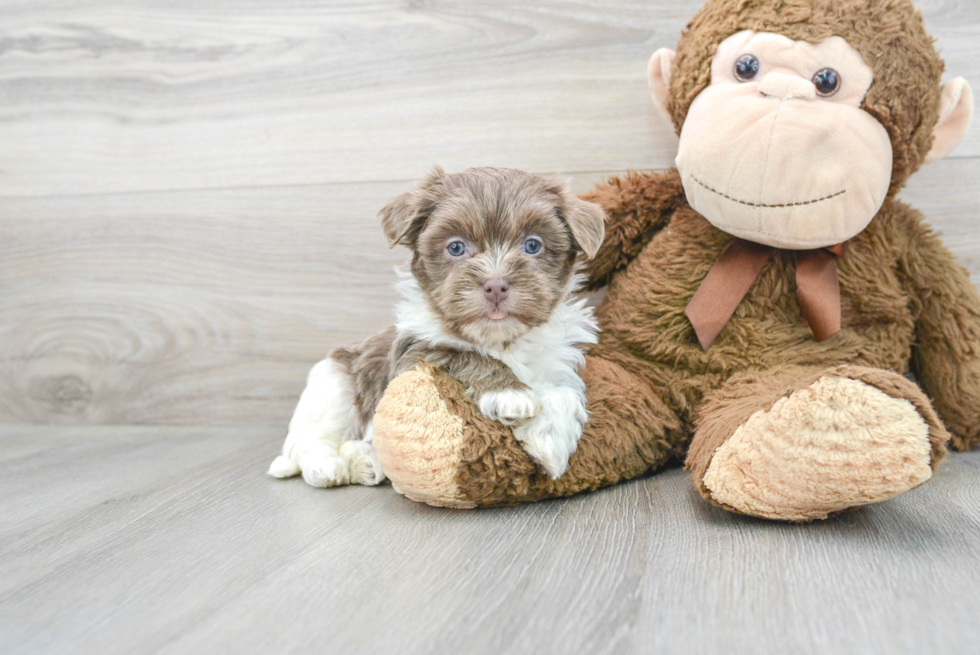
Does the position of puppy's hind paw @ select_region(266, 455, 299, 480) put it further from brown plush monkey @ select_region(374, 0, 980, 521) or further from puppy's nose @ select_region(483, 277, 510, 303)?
puppy's nose @ select_region(483, 277, 510, 303)

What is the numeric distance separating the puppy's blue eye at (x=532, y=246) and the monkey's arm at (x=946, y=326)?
35.3 inches

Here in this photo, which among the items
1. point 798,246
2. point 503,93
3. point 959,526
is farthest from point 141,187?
point 959,526

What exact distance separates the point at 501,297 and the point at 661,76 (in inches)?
32.6

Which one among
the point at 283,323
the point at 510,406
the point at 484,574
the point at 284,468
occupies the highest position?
the point at 510,406

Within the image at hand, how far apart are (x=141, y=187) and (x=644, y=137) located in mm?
1548

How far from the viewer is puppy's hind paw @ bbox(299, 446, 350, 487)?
1636mm

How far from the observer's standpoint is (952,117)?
1.62 m

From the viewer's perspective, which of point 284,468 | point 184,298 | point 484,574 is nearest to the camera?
point 484,574

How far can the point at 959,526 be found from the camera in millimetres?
1236

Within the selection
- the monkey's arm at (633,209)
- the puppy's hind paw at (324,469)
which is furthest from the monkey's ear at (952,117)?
the puppy's hind paw at (324,469)

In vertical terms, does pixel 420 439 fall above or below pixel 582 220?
below

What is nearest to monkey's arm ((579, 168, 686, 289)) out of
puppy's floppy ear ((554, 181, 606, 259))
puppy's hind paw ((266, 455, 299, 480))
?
puppy's floppy ear ((554, 181, 606, 259))

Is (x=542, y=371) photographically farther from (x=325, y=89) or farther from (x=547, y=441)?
(x=325, y=89)

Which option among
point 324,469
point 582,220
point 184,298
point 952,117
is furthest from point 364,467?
point 952,117
